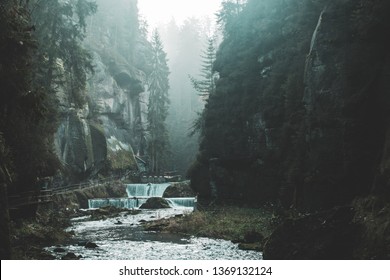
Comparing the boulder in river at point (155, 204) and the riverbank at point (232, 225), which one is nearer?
the riverbank at point (232, 225)

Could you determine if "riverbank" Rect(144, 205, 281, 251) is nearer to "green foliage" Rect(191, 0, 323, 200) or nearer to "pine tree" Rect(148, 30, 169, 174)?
"green foliage" Rect(191, 0, 323, 200)

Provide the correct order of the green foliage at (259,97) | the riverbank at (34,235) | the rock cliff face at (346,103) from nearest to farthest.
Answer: the rock cliff face at (346,103), the riverbank at (34,235), the green foliage at (259,97)

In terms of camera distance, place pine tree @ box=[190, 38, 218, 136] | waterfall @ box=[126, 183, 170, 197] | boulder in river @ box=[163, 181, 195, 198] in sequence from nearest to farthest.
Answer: boulder in river @ box=[163, 181, 195, 198], waterfall @ box=[126, 183, 170, 197], pine tree @ box=[190, 38, 218, 136]

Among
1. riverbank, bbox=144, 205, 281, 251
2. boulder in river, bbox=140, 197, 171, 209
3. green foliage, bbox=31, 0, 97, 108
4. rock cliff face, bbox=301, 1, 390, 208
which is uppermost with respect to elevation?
green foliage, bbox=31, 0, 97, 108

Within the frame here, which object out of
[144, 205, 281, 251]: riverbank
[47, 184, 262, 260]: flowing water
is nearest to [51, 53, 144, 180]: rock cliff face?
[47, 184, 262, 260]: flowing water

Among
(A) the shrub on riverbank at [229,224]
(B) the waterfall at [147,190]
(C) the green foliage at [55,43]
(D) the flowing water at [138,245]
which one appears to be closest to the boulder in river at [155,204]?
(B) the waterfall at [147,190]

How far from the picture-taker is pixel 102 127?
52250 millimetres

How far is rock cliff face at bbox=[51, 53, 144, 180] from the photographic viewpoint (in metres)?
43.7

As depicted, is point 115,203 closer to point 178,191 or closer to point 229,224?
point 178,191

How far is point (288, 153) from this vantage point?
83.8ft

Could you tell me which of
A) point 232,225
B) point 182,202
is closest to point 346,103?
point 232,225

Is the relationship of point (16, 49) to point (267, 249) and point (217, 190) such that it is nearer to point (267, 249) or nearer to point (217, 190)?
point (267, 249)

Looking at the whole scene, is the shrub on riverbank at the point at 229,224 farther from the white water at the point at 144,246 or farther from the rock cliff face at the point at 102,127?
the rock cliff face at the point at 102,127

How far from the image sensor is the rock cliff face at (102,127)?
1720 inches
